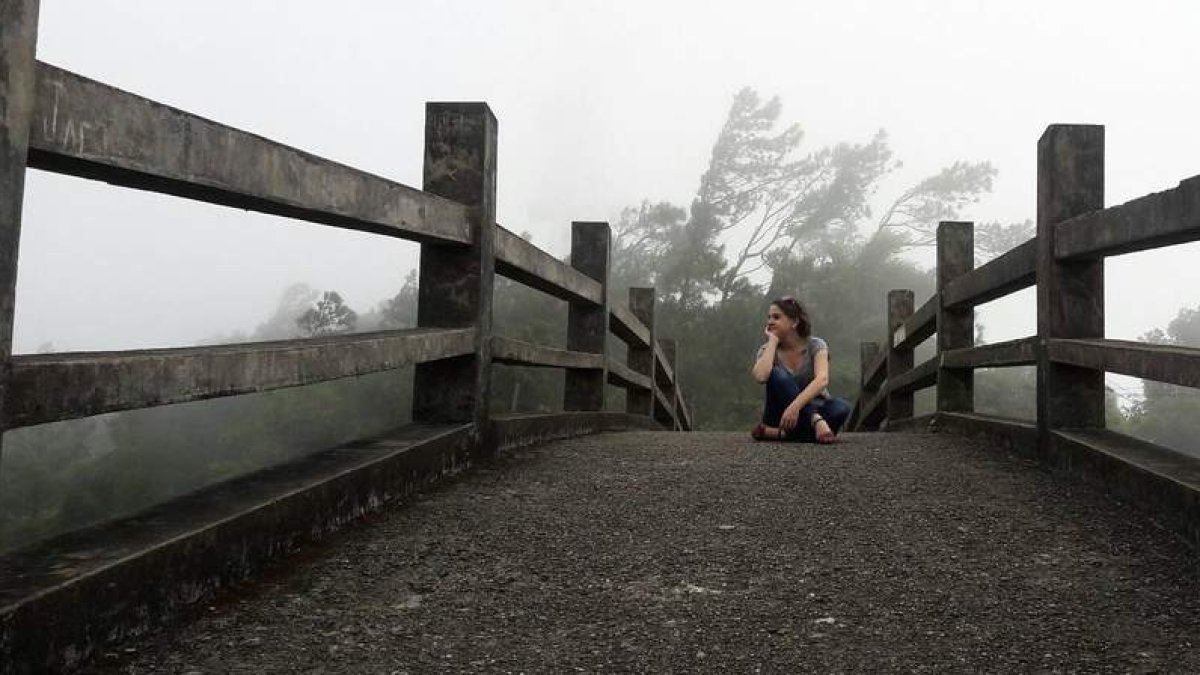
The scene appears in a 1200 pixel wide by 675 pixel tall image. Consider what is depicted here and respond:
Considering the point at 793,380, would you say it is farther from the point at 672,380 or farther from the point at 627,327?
the point at 672,380

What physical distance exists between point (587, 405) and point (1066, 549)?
13.0 ft

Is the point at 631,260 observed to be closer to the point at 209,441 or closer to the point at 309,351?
the point at 209,441

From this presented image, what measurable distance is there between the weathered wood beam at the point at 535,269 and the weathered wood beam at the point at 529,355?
291 millimetres

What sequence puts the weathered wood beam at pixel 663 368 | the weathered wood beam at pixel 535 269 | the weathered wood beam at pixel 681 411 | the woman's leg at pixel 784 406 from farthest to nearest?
the weathered wood beam at pixel 681 411 < the weathered wood beam at pixel 663 368 < the woman's leg at pixel 784 406 < the weathered wood beam at pixel 535 269

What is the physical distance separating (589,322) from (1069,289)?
9.80ft

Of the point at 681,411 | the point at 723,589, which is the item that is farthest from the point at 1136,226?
the point at 681,411

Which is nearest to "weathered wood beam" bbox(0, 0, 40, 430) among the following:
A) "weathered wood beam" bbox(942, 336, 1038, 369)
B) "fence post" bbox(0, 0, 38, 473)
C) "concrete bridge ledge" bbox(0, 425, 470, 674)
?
"fence post" bbox(0, 0, 38, 473)

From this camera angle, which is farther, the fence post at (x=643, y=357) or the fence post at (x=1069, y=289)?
the fence post at (x=643, y=357)

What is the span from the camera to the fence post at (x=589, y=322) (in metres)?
6.03

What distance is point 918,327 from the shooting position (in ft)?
22.0

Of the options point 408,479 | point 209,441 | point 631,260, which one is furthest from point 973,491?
point 209,441

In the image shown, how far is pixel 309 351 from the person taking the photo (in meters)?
2.48

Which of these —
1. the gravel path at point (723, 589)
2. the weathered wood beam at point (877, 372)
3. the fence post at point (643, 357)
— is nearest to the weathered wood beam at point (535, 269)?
the gravel path at point (723, 589)

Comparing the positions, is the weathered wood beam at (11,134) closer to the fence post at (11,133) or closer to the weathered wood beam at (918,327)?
the fence post at (11,133)
